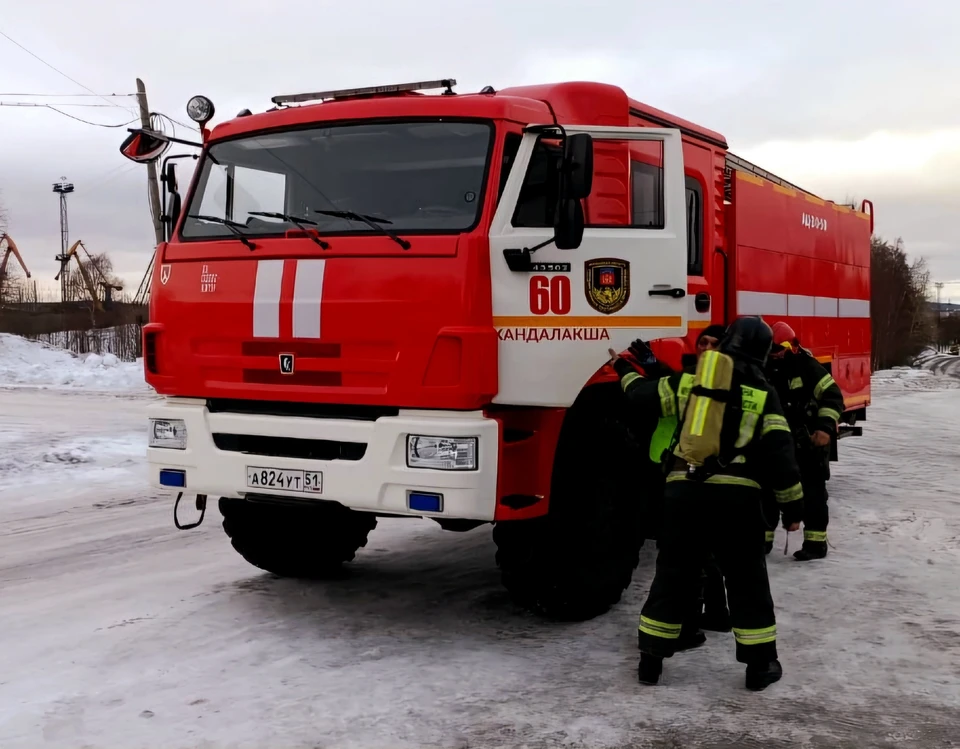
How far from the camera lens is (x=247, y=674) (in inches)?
183

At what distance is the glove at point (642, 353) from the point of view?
16.1ft

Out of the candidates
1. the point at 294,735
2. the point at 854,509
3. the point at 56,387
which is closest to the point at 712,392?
the point at 294,735

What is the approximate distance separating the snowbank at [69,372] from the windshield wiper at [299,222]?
61.5 feet

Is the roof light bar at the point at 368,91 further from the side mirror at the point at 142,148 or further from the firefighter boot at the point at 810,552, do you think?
the firefighter boot at the point at 810,552

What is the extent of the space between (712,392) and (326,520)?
2.94m

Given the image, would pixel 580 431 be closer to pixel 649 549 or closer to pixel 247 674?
pixel 247 674

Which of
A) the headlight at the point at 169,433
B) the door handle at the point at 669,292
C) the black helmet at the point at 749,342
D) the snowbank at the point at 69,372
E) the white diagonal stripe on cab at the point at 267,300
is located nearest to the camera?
the black helmet at the point at 749,342

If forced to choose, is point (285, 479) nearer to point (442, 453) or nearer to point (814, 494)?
point (442, 453)

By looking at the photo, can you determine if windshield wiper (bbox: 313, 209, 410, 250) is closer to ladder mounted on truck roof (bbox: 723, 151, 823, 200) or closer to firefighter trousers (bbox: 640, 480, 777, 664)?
firefighter trousers (bbox: 640, 480, 777, 664)

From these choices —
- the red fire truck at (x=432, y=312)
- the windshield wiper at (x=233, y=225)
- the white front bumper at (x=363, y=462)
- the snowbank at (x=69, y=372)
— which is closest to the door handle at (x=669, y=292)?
the red fire truck at (x=432, y=312)

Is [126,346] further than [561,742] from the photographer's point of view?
Yes

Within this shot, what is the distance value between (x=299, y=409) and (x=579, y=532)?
1.61 m

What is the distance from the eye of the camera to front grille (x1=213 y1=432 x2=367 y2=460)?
4.93 meters

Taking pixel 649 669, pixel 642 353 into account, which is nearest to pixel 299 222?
pixel 642 353
